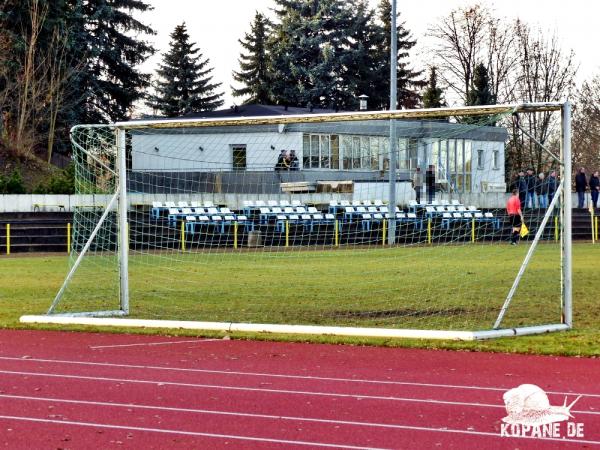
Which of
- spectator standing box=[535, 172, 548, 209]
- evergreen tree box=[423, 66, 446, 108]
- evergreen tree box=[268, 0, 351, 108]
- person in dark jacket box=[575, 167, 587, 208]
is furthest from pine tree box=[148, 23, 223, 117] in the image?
spectator standing box=[535, 172, 548, 209]

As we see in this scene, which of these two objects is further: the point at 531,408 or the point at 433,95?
the point at 433,95

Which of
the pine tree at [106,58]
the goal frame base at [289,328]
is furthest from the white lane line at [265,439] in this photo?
the pine tree at [106,58]

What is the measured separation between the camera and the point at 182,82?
2945 inches

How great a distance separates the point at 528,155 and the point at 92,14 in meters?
34.5

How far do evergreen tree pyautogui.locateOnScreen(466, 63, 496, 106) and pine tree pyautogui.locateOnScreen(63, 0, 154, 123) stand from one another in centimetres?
2016

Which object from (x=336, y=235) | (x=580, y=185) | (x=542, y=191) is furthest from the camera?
(x=580, y=185)

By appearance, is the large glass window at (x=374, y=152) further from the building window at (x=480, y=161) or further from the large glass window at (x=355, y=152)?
the building window at (x=480, y=161)

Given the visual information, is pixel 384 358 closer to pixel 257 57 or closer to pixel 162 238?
pixel 162 238

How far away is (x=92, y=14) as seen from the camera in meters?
62.0

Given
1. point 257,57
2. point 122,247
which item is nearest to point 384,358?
point 122,247

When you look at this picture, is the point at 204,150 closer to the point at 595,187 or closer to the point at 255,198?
the point at 255,198

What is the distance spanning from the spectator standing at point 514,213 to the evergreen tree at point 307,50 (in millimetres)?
43616

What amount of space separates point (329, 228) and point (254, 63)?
5081 cm

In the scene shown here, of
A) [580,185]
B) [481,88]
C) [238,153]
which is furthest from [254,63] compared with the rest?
[238,153]
